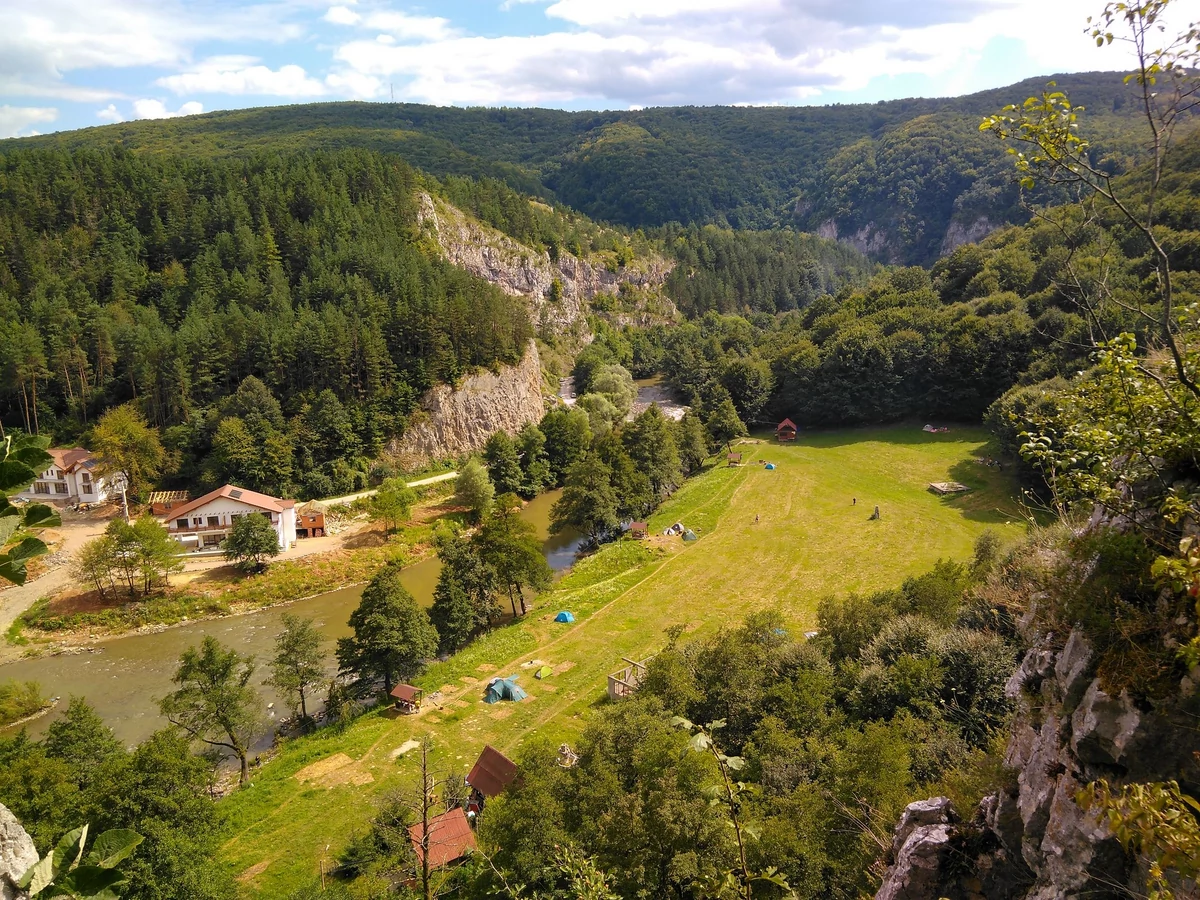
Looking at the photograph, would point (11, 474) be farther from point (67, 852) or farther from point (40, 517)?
point (67, 852)

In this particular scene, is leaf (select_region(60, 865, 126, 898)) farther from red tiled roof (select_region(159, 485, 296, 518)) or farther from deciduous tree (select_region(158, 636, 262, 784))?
red tiled roof (select_region(159, 485, 296, 518))

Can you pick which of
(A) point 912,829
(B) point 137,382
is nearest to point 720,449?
(B) point 137,382

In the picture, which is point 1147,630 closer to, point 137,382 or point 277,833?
point 277,833

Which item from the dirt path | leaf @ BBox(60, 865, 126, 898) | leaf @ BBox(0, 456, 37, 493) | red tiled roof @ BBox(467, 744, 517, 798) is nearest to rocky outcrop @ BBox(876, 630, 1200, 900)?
leaf @ BBox(60, 865, 126, 898)

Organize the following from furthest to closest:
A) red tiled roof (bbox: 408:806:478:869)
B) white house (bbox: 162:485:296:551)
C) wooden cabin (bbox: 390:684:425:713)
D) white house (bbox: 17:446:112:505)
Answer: white house (bbox: 17:446:112:505) < white house (bbox: 162:485:296:551) < wooden cabin (bbox: 390:684:425:713) < red tiled roof (bbox: 408:806:478:869)

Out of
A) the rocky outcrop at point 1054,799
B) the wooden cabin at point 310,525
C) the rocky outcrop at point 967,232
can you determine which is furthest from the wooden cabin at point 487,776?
the rocky outcrop at point 967,232
